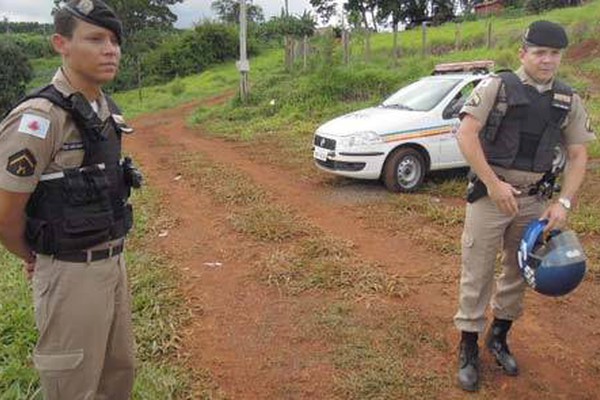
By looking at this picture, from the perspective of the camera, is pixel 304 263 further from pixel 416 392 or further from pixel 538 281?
pixel 538 281

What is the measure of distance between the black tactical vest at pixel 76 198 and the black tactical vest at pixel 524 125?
1891 mm

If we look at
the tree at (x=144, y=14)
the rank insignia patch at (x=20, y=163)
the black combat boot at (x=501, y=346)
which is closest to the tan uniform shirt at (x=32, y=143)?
the rank insignia patch at (x=20, y=163)

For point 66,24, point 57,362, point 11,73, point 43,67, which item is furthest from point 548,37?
point 43,67

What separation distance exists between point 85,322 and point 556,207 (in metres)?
2.27

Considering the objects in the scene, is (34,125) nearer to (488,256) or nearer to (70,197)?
(70,197)

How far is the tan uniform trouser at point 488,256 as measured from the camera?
10.3 feet

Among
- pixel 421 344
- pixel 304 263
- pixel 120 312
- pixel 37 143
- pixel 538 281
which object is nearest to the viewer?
pixel 37 143

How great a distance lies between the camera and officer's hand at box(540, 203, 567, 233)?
9.68ft

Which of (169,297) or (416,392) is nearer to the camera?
(416,392)

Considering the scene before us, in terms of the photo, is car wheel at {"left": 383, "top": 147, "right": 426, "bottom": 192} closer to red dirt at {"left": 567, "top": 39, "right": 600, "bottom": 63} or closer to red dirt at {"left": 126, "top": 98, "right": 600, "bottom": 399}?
red dirt at {"left": 126, "top": 98, "right": 600, "bottom": 399}

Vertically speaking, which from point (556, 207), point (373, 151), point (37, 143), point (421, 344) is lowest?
point (421, 344)

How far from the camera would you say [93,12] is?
2082 mm

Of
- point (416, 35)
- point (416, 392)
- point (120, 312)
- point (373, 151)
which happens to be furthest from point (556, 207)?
point (416, 35)

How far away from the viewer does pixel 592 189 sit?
7.30m
